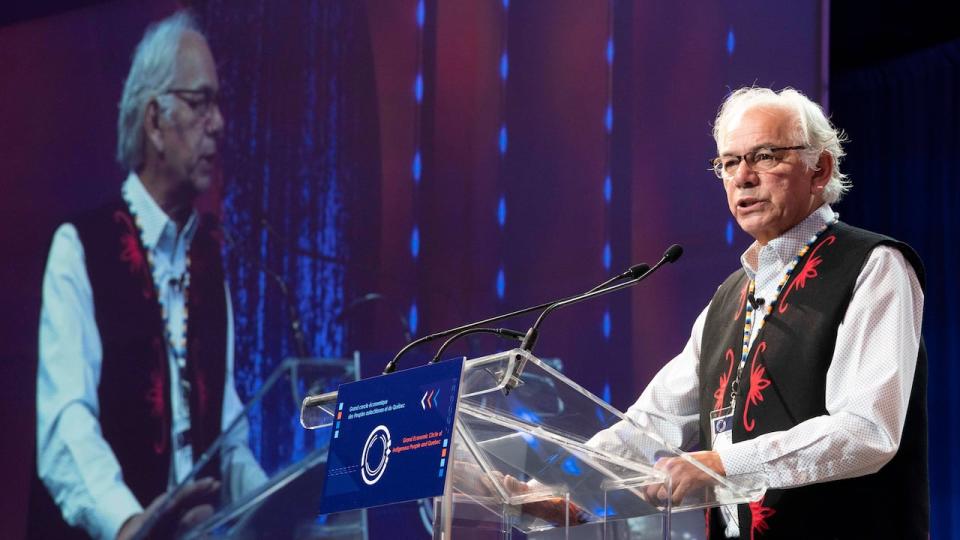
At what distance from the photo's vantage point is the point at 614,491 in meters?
1.91

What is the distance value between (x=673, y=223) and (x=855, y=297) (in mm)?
2242

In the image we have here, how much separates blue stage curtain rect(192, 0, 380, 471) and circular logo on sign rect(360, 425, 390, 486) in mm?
2504

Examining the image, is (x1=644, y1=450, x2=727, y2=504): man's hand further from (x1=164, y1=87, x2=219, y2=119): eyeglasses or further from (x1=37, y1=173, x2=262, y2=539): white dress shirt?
(x1=164, y1=87, x2=219, y2=119): eyeglasses

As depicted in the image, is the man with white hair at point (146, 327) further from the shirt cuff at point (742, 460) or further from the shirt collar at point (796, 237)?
the shirt cuff at point (742, 460)

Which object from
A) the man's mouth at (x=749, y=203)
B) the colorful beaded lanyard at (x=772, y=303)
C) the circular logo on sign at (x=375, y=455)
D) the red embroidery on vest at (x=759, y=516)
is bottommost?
the red embroidery on vest at (x=759, y=516)

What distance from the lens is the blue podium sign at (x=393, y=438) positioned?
1.72 meters

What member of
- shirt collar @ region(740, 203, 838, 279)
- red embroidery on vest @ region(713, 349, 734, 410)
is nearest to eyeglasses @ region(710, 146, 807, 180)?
shirt collar @ region(740, 203, 838, 279)

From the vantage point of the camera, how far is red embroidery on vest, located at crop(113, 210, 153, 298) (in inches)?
170

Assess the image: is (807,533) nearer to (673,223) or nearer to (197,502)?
(673,223)

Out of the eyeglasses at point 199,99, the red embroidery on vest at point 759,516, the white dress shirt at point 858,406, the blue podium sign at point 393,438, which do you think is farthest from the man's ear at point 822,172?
the eyeglasses at point 199,99

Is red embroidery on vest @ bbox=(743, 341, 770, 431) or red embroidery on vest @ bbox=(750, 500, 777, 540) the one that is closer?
red embroidery on vest @ bbox=(750, 500, 777, 540)

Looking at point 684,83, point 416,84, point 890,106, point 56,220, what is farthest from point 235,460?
point 890,106

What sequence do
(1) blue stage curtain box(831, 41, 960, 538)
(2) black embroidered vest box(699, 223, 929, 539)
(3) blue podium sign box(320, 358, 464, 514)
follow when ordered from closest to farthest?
(3) blue podium sign box(320, 358, 464, 514) < (2) black embroidered vest box(699, 223, 929, 539) < (1) blue stage curtain box(831, 41, 960, 538)

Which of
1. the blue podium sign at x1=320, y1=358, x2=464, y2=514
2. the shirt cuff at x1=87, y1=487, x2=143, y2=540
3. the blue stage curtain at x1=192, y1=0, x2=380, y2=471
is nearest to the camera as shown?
→ the blue podium sign at x1=320, y1=358, x2=464, y2=514
